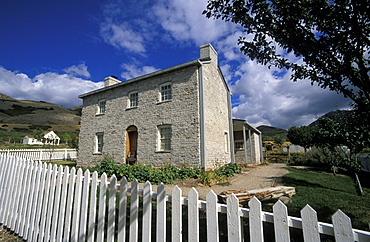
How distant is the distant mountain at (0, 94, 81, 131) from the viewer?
55.8m

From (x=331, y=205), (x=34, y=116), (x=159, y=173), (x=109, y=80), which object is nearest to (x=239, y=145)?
(x=159, y=173)

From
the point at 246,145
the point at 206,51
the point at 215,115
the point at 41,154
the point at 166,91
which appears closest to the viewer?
the point at 166,91

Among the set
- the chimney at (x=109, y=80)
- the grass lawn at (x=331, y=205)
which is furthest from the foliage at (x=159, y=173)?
the chimney at (x=109, y=80)

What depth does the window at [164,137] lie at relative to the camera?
432 inches

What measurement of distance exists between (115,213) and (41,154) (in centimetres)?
2186

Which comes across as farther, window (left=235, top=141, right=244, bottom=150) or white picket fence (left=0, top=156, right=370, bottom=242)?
window (left=235, top=141, right=244, bottom=150)

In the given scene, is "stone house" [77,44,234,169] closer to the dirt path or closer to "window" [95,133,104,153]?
"window" [95,133,104,153]

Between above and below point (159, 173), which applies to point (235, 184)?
below

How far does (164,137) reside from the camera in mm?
11172

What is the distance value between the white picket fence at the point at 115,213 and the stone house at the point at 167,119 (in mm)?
6969

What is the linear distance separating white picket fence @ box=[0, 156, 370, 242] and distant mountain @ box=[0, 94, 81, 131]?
5874cm

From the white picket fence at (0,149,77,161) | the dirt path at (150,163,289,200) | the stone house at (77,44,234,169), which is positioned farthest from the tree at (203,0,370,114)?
the white picket fence at (0,149,77,161)

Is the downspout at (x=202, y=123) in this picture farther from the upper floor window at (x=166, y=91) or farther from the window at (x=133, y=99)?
the window at (x=133, y=99)

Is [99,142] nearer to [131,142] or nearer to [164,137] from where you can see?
[131,142]
